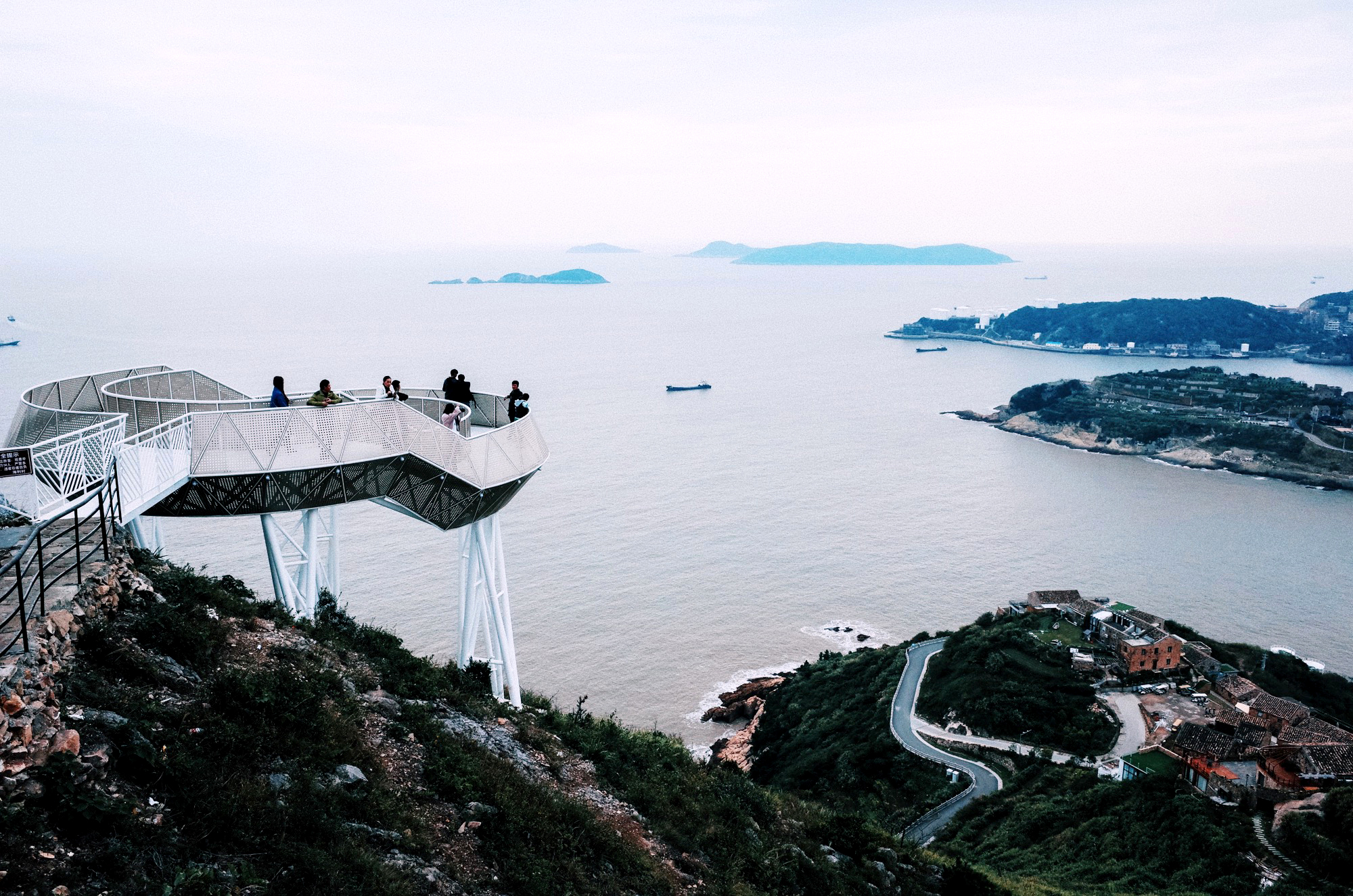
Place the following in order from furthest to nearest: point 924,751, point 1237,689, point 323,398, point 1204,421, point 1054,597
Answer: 1. point 1204,421
2. point 1054,597
3. point 1237,689
4. point 924,751
5. point 323,398

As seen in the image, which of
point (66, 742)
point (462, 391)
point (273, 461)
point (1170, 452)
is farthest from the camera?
point (1170, 452)

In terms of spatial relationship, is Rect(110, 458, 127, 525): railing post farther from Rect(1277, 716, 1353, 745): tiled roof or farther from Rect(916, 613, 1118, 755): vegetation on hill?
Rect(1277, 716, 1353, 745): tiled roof

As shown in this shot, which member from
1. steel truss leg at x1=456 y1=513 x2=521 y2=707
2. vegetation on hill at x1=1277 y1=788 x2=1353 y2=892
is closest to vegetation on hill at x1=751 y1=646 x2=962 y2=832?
vegetation on hill at x1=1277 y1=788 x2=1353 y2=892

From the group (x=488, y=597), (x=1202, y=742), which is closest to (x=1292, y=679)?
(x=1202, y=742)

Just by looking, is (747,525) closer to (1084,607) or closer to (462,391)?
(1084,607)

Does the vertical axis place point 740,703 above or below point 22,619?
below

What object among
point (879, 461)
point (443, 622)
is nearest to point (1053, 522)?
point (879, 461)
